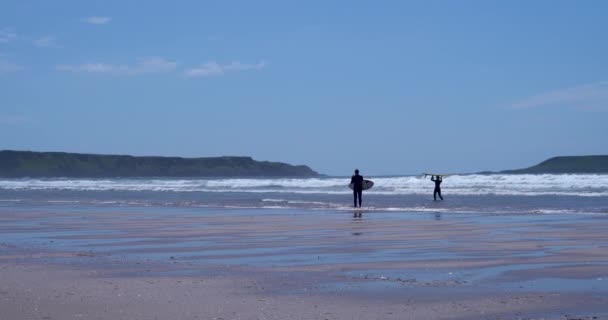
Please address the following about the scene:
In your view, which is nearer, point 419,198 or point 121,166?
point 419,198

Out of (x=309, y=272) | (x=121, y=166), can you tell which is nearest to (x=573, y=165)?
(x=121, y=166)

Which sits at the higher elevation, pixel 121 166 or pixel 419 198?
pixel 121 166

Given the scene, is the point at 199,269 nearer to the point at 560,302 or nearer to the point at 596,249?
the point at 560,302

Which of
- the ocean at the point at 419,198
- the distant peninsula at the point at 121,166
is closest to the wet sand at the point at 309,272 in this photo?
the ocean at the point at 419,198

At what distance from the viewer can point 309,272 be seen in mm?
11141

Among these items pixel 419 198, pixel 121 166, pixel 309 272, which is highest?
pixel 121 166

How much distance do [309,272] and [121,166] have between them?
125875 mm

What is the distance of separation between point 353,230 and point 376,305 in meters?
10.4

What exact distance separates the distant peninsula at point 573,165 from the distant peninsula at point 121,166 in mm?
43983

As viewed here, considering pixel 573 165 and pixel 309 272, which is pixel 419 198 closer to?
pixel 309 272

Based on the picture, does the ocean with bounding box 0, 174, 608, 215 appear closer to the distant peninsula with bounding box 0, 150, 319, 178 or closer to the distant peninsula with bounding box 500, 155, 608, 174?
the distant peninsula with bounding box 500, 155, 608, 174

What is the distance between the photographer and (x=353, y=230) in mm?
18875

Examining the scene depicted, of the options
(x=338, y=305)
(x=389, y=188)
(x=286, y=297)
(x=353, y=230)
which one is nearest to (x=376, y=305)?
(x=338, y=305)

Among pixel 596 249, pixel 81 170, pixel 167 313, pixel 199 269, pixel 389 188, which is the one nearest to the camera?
pixel 167 313
